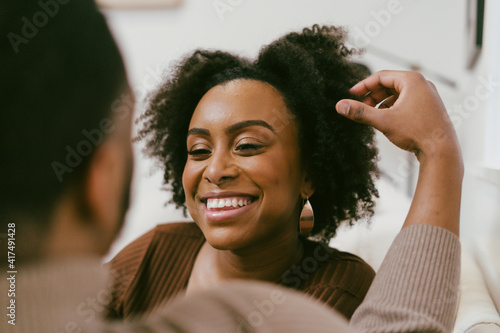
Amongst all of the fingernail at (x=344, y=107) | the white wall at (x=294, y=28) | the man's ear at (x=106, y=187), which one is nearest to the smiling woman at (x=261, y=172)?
the fingernail at (x=344, y=107)

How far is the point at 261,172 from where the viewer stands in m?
0.84

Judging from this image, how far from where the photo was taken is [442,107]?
0.71 metres

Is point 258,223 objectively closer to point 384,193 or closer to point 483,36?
point 384,193

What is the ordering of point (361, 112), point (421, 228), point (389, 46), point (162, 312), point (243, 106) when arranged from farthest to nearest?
point (389, 46), point (243, 106), point (361, 112), point (421, 228), point (162, 312)

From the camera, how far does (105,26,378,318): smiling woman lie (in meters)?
0.84

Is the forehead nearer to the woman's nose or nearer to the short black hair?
the woman's nose

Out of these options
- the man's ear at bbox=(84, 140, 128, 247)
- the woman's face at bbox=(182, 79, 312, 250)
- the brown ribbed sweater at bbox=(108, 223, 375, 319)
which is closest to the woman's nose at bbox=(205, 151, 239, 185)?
the woman's face at bbox=(182, 79, 312, 250)

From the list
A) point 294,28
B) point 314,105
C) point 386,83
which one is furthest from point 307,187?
point 294,28

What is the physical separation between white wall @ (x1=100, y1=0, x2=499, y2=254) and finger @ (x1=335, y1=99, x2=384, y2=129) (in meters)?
1.12

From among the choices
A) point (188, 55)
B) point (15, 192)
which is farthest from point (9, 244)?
point (188, 55)

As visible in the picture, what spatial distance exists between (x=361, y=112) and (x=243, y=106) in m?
0.24

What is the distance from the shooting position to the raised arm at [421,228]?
0.54 meters

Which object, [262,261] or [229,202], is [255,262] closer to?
[262,261]

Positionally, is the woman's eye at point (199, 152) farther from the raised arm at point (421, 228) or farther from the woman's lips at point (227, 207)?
the raised arm at point (421, 228)
